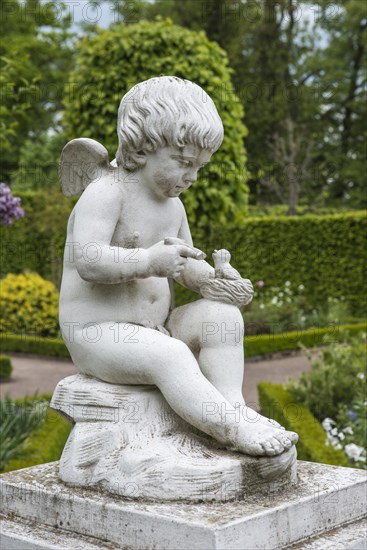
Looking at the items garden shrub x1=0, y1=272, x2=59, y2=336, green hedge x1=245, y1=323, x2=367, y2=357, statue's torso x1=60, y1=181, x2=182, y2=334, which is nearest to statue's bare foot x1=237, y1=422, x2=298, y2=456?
statue's torso x1=60, y1=181, x2=182, y2=334

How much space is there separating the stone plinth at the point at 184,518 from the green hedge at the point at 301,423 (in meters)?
2.12

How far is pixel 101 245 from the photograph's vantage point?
3012 mm

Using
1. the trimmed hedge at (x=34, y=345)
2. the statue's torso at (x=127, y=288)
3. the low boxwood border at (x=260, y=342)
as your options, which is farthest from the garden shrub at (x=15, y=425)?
the trimmed hedge at (x=34, y=345)

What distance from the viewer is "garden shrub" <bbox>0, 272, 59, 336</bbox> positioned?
14.5 m

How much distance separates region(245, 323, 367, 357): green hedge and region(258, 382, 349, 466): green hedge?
4526mm

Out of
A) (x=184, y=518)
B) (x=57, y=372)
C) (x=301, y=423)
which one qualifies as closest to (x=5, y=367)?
(x=57, y=372)

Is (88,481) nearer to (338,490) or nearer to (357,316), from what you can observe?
(338,490)

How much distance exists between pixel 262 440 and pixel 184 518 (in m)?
0.43

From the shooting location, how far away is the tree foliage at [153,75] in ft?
34.8

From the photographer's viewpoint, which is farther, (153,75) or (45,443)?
(153,75)

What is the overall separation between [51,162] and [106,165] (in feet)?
65.3

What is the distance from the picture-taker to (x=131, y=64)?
419 inches

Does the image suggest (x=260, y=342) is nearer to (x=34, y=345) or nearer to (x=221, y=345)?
(x=34, y=345)

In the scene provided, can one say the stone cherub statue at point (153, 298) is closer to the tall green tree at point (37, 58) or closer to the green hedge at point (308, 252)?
the green hedge at point (308, 252)
